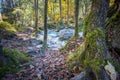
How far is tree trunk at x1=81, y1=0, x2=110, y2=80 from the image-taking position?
5094 mm

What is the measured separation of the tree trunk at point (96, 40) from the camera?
5094 mm

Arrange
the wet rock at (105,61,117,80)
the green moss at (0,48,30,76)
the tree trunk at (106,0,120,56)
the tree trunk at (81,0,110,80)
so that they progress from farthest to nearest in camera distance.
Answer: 1. the green moss at (0,48,30,76)
2. the tree trunk at (106,0,120,56)
3. the tree trunk at (81,0,110,80)
4. the wet rock at (105,61,117,80)

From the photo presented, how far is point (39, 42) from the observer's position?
17.5 metres

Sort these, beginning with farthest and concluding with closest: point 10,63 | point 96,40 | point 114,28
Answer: point 10,63
point 114,28
point 96,40

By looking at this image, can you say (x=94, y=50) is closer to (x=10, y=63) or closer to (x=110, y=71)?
(x=110, y=71)

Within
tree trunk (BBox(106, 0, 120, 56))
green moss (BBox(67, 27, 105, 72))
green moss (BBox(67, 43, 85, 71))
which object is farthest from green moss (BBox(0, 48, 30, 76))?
tree trunk (BBox(106, 0, 120, 56))

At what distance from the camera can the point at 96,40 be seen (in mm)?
5422

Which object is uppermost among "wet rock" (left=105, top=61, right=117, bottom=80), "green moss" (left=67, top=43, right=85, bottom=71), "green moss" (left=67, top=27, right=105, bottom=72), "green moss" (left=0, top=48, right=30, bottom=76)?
"green moss" (left=67, top=27, right=105, bottom=72)

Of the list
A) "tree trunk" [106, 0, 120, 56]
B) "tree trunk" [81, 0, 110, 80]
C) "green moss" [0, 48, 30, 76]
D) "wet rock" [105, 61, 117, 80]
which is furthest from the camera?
"green moss" [0, 48, 30, 76]

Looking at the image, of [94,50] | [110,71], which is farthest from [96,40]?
[110,71]

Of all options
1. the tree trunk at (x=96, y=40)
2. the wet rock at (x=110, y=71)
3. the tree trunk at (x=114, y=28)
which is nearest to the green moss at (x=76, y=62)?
the tree trunk at (x=96, y=40)

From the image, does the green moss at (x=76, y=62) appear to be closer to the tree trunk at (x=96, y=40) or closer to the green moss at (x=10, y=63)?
the tree trunk at (x=96, y=40)

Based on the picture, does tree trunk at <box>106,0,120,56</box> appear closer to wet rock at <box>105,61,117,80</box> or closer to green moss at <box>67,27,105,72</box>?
green moss at <box>67,27,105,72</box>

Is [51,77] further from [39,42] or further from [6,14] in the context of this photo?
[6,14]
